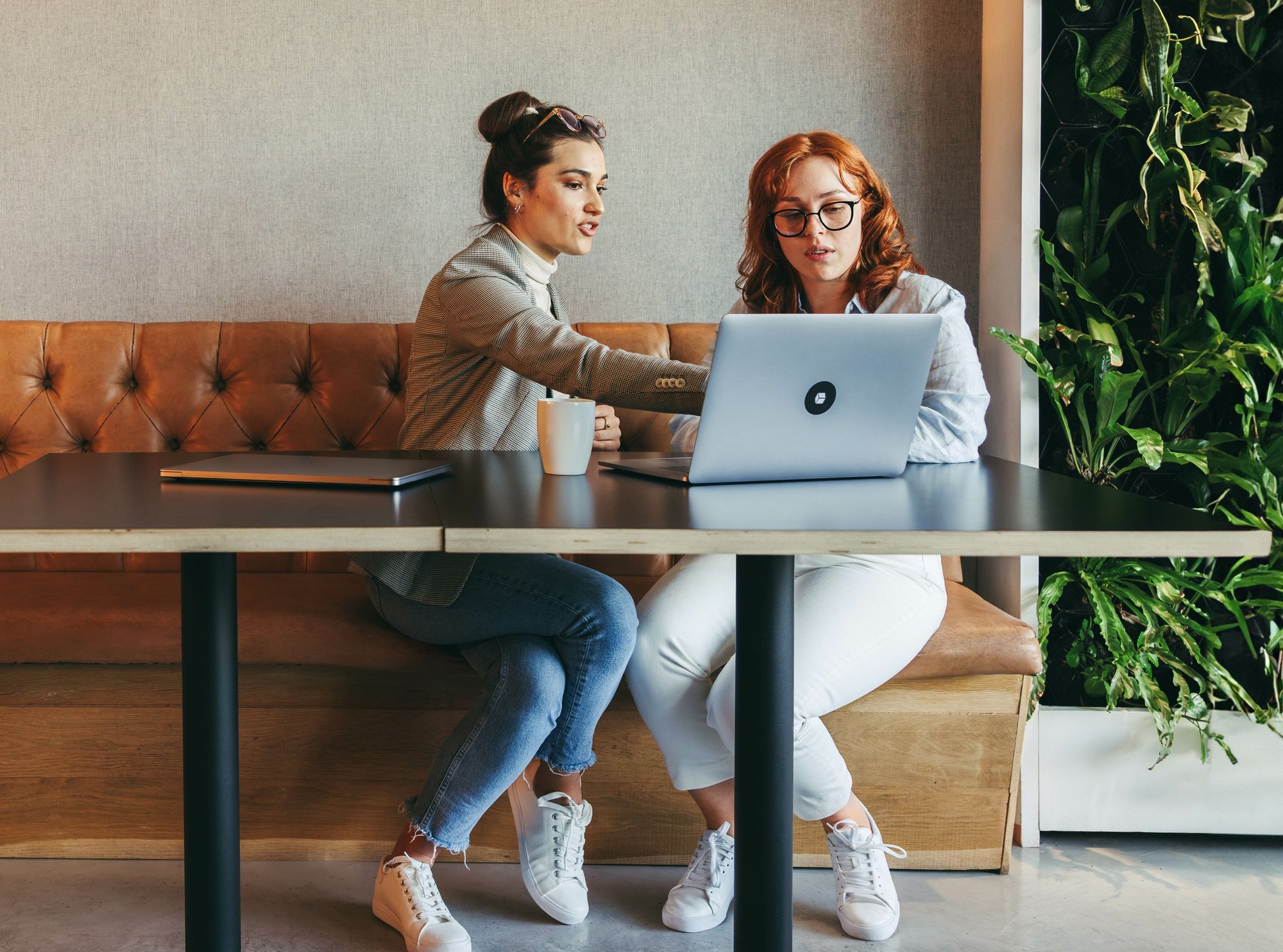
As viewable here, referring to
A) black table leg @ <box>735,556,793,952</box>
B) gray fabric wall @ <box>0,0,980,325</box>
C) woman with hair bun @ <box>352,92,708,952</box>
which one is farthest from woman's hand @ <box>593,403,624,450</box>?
gray fabric wall @ <box>0,0,980,325</box>

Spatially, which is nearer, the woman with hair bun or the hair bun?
the woman with hair bun

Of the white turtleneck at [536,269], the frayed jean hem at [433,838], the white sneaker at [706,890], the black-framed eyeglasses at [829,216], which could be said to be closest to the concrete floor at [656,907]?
the white sneaker at [706,890]

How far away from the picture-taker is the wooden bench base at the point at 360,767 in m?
1.59

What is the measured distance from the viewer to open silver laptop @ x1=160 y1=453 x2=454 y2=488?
41.8 inches

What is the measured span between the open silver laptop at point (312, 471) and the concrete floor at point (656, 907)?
0.67m

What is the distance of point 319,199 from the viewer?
223 cm

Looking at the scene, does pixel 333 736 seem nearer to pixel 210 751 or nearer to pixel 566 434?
pixel 210 751

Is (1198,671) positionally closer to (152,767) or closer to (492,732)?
(492,732)

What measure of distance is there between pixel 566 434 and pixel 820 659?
17.5 inches

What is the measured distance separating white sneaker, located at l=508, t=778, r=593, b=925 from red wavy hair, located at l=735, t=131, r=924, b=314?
2.83 feet

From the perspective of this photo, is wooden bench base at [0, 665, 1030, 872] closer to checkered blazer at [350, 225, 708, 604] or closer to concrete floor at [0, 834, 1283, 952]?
concrete floor at [0, 834, 1283, 952]

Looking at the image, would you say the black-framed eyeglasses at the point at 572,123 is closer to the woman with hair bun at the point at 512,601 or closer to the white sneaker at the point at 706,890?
the woman with hair bun at the point at 512,601

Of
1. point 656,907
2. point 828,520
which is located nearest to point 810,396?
point 828,520

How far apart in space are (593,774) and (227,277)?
54.1 inches
